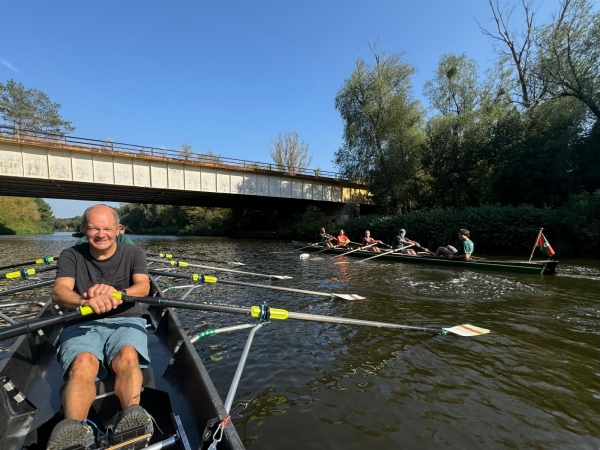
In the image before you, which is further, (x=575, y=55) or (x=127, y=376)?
(x=575, y=55)

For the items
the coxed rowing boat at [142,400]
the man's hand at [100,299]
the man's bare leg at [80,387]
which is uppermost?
the man's hand at [100,299]

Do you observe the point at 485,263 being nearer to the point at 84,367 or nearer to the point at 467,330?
the point at 467,330

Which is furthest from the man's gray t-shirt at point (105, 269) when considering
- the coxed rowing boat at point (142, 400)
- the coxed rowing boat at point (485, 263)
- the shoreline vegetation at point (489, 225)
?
the shoreline vegetation at point (489, 225)

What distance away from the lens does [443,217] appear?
2348cm

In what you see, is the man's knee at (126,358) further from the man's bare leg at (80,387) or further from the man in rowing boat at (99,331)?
the man's bare leg at (80,387)

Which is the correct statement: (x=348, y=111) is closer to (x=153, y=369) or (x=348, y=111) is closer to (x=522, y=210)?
(x=522, y=210)

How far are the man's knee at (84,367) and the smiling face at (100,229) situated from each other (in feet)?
3.46

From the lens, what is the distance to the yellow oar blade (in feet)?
17.9

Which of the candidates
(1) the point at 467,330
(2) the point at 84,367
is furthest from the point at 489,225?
(2) the point at 84,367

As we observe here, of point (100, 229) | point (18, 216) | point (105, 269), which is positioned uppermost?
point (100, 229)

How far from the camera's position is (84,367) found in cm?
268

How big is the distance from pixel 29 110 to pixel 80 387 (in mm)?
56608

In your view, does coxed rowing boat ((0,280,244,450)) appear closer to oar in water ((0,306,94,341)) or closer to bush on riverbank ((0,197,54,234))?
oar in water ((0,306,94,341))

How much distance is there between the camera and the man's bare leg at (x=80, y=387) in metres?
2.33
